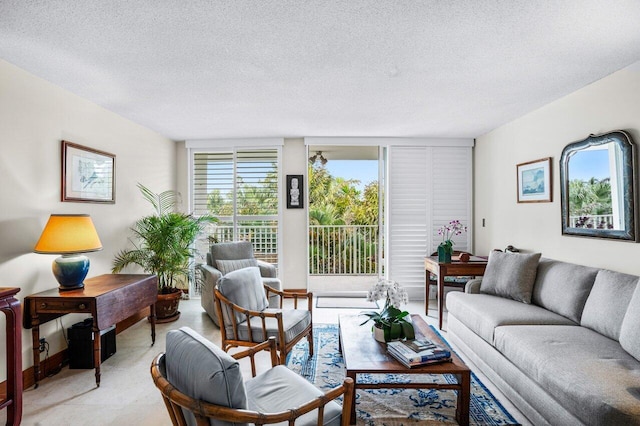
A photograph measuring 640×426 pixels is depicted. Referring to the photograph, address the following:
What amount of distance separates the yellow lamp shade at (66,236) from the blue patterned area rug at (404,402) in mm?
1903

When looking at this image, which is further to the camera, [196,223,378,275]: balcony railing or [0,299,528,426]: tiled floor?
[196,223,378,275]: balcony railing

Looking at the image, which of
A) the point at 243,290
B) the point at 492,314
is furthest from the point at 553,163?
the point at 243,290

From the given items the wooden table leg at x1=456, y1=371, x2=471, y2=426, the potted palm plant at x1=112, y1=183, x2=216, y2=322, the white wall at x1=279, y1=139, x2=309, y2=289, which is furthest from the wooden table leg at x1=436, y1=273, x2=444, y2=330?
the potted palm plant at x1=112, y1=183, x2=216, y2=322

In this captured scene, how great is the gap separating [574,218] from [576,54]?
1.44 m

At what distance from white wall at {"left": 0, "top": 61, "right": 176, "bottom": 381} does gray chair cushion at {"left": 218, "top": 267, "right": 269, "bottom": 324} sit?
1.47 m

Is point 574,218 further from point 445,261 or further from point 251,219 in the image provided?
point 251,219

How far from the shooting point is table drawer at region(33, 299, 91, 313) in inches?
101

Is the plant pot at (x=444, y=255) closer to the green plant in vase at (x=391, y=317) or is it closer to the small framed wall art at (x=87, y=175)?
the green plant in vase at (x=391, y=317)

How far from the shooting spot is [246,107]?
11.7 ft

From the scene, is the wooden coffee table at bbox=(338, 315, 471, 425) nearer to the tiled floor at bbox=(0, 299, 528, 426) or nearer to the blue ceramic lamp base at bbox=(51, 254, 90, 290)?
the tiled floor at bbox=(0, 299, 528, 426)

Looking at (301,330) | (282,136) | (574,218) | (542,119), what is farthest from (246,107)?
(574,218)

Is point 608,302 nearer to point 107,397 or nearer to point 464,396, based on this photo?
point 464,396

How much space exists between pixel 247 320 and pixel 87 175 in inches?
85.4

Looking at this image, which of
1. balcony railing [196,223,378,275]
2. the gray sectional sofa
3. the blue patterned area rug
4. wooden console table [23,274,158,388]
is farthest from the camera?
balcony railing [196,223,378,275]
